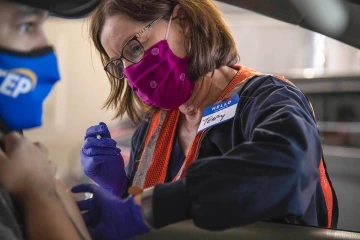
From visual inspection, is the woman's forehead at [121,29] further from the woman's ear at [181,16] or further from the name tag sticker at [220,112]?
the name tag sticker at [220,112]


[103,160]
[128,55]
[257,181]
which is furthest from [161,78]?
[257,181]

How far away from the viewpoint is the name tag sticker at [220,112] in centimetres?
119

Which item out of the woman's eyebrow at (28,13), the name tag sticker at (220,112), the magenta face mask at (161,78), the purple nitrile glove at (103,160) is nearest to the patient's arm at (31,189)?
the woman's eyebrow at (28,13)

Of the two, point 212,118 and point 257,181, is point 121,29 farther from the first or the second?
point 257,181

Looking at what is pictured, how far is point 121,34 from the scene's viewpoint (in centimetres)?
106

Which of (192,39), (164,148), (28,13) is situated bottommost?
(164,148)

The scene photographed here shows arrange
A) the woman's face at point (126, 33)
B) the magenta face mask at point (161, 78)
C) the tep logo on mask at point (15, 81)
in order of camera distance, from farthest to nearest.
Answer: the magenta face mask at point (161, 78), the woman's face at point (126, 33), the tep logo on mask at point (15, 81)

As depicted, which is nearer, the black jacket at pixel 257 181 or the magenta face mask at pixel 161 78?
the black jacket at pixel 257 181

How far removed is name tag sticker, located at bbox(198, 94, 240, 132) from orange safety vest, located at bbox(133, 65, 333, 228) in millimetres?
25

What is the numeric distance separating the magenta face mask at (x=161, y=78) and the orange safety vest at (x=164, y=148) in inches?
3.5

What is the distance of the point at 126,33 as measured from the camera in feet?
3.49

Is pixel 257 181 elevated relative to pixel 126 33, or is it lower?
lower

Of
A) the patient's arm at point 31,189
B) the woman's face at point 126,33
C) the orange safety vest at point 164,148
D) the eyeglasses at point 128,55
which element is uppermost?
the woman's face at point 126,33

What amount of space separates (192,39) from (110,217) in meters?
0.56
